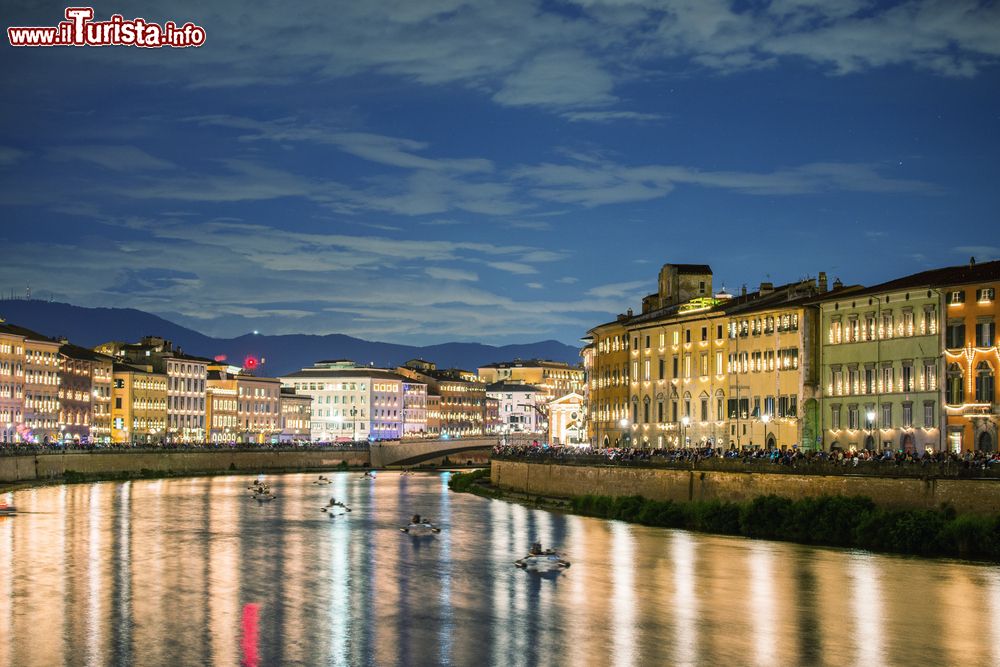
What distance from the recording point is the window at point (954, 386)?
64.5 meters

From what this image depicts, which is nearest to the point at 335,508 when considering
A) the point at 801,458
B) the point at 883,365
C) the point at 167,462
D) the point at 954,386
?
the point at 883,365

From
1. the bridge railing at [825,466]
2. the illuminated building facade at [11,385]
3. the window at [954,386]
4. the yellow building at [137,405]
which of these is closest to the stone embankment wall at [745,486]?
the bridge railing at [825,466]

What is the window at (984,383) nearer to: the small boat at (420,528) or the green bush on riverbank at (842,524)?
the green bush on riverbank at (842,524)

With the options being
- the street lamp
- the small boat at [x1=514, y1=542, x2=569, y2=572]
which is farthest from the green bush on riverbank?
the street lamp

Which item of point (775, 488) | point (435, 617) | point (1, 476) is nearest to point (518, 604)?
point (435, 617)

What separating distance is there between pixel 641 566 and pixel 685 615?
1048 centimetres

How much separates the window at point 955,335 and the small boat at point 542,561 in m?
23.0

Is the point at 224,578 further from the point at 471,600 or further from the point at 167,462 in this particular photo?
the point at 167,462

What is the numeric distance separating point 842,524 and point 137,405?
123 metres

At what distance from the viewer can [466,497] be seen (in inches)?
3925

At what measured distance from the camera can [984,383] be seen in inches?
2496

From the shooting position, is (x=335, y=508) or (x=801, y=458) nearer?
(x=801, y=458)

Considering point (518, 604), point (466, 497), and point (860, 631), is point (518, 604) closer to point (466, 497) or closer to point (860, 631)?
point (860, 631)

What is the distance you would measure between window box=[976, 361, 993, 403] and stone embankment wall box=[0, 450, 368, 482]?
69.9 meters
